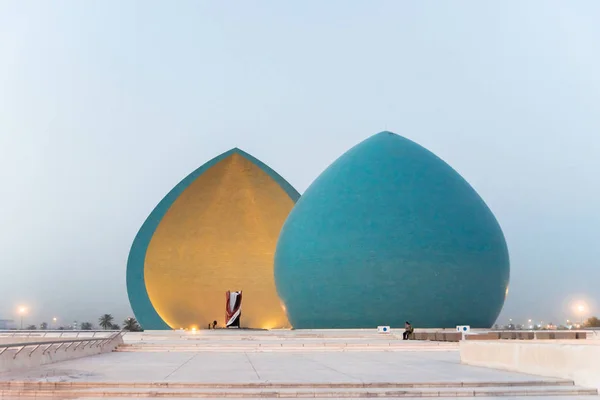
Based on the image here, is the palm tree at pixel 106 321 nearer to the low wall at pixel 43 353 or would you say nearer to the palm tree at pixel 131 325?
Answer: the palm tree at pixel 131 325

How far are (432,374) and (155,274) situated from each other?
28.2m

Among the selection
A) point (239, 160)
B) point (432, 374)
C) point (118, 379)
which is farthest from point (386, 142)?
point (118, 379)

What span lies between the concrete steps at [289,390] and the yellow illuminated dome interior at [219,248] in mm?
27189

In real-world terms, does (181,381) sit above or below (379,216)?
below

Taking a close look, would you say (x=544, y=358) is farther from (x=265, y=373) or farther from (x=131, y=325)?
(x=131, y=325)

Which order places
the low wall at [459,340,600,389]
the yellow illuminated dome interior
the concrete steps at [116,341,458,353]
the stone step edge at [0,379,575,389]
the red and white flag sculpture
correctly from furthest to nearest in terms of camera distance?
1. the yellow illuminated dome interior
2. the red and white flag sculpture
3. the concrete steps at [116,341,458,353]
4. the low wall at [459,340,600,389]
5. the stone step edge at [0,379,575,389]

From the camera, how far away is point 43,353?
11.1 m

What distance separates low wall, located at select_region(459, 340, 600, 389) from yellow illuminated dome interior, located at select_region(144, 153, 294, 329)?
25077 millimetres

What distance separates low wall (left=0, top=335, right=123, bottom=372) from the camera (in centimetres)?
957

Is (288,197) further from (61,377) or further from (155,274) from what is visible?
(61,377)

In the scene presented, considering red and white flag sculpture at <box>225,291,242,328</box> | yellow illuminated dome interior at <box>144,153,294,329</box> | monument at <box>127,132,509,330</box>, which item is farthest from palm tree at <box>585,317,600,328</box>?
red and white flag sculpture at <box>225,291,242,328</box>

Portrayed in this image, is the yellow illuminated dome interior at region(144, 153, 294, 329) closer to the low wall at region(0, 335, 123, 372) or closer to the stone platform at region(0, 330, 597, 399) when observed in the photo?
the low wall at region(0, 335, 123, 372)

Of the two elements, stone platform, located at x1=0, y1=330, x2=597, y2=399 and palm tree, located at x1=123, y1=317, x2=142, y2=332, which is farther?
palm tree, located at x1=123, y1=317, x2=142, y2=332

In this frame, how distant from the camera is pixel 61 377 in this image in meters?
8.65
